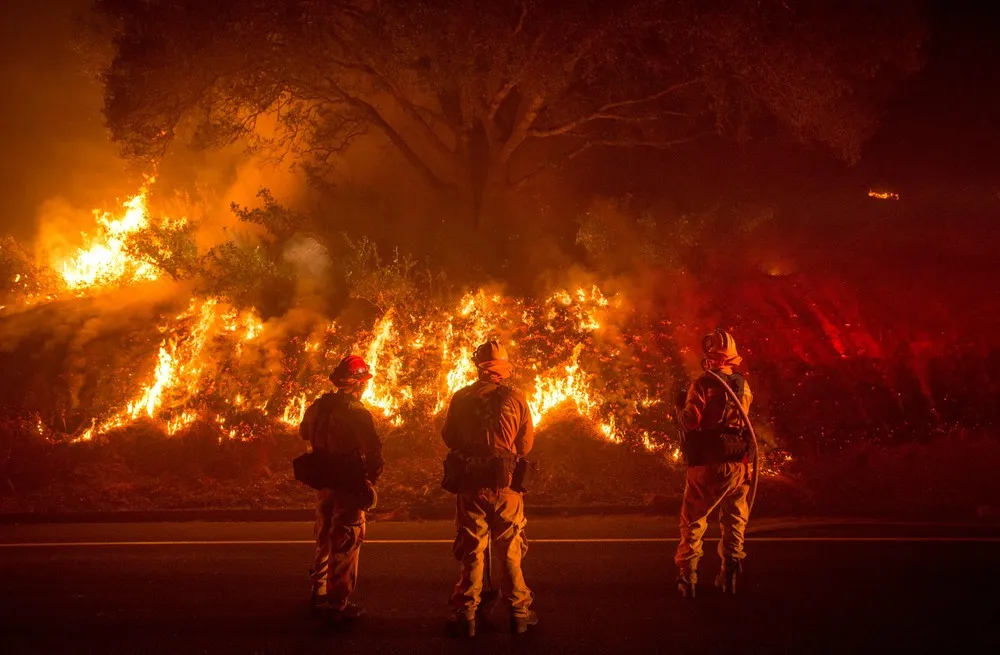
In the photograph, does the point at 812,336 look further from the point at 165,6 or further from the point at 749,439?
the point at 165,6

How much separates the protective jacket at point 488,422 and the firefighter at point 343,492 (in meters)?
0.64

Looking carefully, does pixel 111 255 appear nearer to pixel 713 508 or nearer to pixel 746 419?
pixel 713 508

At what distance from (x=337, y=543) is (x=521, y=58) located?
926 centimetres

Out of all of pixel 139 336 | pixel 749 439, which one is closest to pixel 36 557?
pixel 749 439

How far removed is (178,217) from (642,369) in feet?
39.1

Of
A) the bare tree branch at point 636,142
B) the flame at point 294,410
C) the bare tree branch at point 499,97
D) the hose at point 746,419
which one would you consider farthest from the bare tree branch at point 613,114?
the hose at point 746,419

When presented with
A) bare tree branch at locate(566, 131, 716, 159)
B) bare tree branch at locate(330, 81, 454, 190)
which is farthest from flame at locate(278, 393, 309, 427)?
bare tree branch at locate(566, 131, 716, 159)

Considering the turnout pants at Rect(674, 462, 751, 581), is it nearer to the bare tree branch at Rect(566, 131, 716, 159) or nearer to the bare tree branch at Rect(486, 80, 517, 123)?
the bare tree branch at Rect(486, 80, 517, 123)

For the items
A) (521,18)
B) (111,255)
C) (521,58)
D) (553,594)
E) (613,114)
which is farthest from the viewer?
(111,255)

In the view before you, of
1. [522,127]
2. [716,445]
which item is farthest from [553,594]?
[522,127]

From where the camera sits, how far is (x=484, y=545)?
18.2 feet

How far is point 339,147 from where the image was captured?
17953mm

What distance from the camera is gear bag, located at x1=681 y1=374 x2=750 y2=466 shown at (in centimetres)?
611

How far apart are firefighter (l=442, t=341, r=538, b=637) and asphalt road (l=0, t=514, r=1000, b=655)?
241mm
